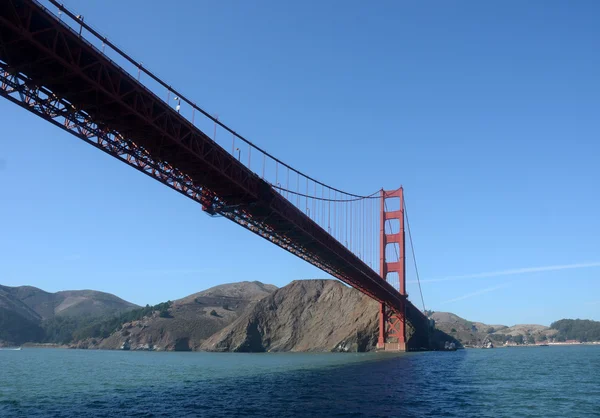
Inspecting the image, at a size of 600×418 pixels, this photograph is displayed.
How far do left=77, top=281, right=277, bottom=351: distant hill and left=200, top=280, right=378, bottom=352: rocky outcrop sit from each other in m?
9.13

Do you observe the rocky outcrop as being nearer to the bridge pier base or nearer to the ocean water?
the bridge pier base

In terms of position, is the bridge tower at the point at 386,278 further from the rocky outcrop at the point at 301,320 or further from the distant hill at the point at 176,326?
the distant hill at the point at 176,326

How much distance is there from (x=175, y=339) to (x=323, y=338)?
5216cm

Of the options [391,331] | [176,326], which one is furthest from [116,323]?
[391,331]

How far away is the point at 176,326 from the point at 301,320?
46.0m

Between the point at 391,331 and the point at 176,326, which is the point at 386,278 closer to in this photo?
the point at 391,331

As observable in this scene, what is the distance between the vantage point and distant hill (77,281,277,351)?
14350 centimetres

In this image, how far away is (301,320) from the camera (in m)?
125

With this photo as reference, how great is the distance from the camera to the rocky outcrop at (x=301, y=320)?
111m

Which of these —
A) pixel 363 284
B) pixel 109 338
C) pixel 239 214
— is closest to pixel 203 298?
pixel 109 338

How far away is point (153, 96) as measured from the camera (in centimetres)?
2462

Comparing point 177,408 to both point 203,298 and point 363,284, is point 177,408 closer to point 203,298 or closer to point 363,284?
point 363,284

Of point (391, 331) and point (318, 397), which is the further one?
point (391, 331)

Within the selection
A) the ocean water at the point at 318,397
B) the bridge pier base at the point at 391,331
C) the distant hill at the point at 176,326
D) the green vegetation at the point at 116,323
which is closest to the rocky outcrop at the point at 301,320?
the distant hill at the point at 176,326
